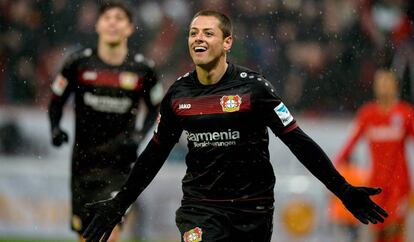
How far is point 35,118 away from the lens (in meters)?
13.6

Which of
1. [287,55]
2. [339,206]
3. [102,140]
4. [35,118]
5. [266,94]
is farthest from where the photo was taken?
[287,55]

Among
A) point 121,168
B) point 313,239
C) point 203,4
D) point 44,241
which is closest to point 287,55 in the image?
point 203,4

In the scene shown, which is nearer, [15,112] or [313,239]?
[313,239]

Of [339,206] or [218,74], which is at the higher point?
[218,74]

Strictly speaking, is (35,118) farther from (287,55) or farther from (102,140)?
(102,140)

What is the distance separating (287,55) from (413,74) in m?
1.80

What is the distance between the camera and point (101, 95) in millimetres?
8438

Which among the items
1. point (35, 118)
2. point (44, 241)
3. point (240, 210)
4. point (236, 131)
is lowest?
point (44, 241)

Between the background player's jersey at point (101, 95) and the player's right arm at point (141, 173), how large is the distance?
1920mm

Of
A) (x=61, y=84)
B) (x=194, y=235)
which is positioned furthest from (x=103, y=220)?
(x=61, y=84)

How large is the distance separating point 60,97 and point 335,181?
326cm

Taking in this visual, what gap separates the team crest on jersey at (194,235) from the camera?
6148mm

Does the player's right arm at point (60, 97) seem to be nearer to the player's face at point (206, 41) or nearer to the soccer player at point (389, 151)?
the player's face at point (206, 41)

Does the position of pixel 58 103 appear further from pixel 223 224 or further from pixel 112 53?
pixel 223 224
